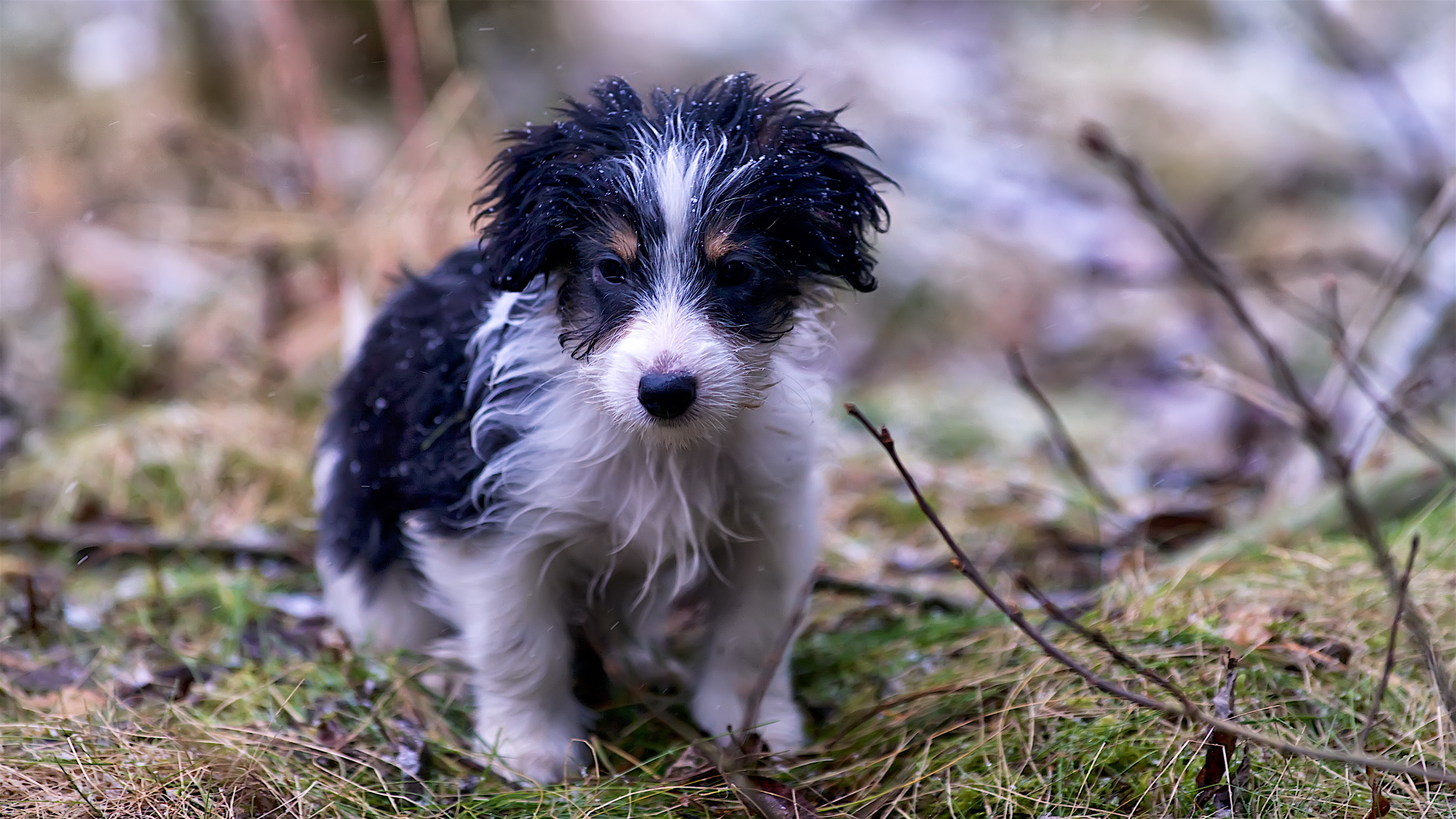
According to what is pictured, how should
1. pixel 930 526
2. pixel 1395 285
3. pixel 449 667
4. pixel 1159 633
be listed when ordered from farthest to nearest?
pixel 930 526 → pixel 1395 285 → pixel 449 667 → pixel 1159 633

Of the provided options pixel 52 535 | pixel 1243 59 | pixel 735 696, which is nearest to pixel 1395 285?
pixel 735 696

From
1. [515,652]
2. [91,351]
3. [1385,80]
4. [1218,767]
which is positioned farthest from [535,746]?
[1385,80]

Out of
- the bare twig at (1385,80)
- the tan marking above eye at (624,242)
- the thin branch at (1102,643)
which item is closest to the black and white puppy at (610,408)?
the tan marking above eye at (624,242)

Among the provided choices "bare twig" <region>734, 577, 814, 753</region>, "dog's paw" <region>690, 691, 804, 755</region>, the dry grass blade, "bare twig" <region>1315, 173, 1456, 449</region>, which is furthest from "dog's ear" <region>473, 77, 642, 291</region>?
"bare twig" <region>1315, 173, 1456, 449</region>

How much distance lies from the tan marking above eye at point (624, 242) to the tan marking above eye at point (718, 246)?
17 cm

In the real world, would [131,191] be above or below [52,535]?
below

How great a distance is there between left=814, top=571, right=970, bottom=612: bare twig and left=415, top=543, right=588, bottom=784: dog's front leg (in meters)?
1.02

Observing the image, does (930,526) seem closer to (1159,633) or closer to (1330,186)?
(1159,633)

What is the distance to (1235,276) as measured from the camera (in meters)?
7.00

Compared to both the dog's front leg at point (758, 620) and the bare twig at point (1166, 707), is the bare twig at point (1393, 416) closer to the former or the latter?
the bare twig at point (1166, 707)

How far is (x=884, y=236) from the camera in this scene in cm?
877

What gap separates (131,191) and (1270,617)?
28.4 feet

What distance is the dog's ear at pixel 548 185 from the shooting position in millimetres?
3066

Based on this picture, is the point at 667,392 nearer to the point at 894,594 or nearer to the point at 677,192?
the point at 677,192
